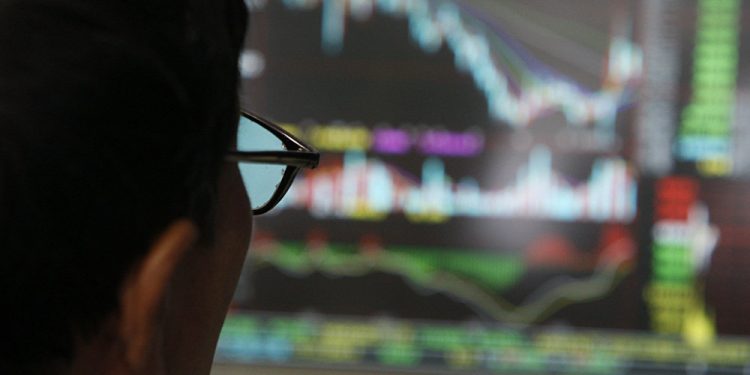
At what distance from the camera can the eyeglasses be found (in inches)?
19.2

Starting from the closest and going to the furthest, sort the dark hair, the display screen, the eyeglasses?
the dark hair → the eyeglasses → the display screen

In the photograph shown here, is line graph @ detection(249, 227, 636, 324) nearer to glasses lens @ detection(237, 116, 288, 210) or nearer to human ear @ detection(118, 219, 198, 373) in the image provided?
glasses lens @ detection(237, 116, 288, 210)

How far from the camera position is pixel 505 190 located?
2.03 m

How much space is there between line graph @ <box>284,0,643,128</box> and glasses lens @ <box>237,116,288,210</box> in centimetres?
146

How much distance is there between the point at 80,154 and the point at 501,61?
1757 millimetres

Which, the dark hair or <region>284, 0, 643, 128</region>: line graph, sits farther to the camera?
<region>284, 0, 643, 128</region>: line graph

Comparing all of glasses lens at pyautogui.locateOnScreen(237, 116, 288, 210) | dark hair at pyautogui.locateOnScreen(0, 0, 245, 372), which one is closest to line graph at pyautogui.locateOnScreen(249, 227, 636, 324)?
glasses lens at pyautogui.locateOnScreen(237, 116, 288, 210)

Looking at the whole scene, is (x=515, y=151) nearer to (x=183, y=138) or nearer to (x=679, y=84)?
(x=679, y=84)

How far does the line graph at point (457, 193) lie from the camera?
2.01 metres

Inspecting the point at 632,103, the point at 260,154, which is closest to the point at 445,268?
the point at 632,103

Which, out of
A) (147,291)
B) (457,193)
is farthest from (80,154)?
(457,193)

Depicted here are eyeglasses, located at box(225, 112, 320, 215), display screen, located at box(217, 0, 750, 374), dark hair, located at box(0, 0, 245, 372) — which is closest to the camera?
dark hair, located at box(0, 0, 245, 372)

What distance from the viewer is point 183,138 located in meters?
0.36

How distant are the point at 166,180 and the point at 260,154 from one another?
0.12 m
